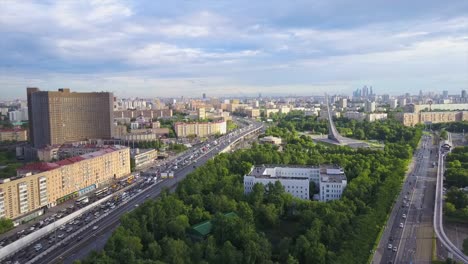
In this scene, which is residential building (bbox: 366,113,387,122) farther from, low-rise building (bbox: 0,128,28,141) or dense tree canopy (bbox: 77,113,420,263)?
low-rise building (bbox: 0,128,28,141)

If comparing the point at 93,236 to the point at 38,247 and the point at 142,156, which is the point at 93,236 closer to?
the point at 38,247

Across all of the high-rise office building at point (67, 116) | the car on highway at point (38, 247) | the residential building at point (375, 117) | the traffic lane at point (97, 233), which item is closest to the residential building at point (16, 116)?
the high-rise office building at point (67, 116)

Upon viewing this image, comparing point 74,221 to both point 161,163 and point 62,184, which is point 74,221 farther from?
point 161,163

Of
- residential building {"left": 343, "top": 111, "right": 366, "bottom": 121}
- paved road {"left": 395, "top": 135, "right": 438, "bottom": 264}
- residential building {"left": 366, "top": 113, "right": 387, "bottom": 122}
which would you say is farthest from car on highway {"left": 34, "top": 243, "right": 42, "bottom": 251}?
residential building {"left": 343, "top": 111, "right": 366, "bottom": 121}


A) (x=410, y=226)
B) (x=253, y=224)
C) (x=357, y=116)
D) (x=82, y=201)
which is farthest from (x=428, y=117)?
(x=82, y=201)

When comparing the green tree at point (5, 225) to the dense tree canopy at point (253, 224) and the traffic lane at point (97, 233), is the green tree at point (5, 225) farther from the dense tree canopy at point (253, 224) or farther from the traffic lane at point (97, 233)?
the dense tree canopy at point (253, 224)
